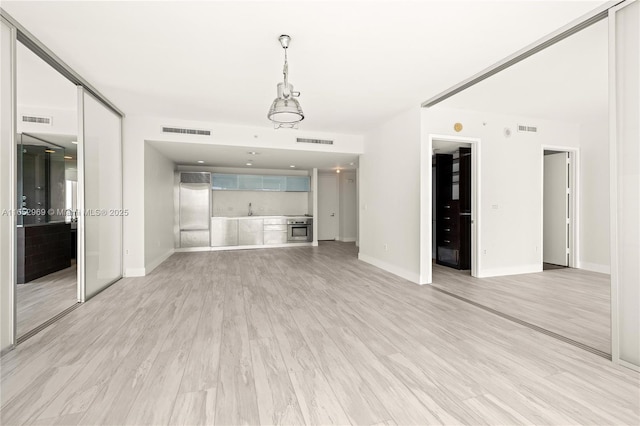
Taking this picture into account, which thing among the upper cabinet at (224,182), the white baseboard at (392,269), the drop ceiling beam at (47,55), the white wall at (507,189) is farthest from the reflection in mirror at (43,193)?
the white wall at (507,189)

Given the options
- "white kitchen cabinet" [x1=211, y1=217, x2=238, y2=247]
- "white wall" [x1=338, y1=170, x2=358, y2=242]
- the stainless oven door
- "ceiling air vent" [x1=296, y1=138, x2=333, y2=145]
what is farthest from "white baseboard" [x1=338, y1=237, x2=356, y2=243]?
"ceiling air vent" [x1=296, y1=138, x2=333, y2=145]

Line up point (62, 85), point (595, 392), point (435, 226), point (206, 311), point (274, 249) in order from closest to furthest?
point (595, 392), point (206, 311), point (62, 85), point (435, 226), point (274, 249)

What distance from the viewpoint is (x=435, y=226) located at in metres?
6.14

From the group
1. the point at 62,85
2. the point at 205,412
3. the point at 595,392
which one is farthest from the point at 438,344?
the point at 62,85

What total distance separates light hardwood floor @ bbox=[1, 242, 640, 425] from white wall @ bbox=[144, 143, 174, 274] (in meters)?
1.84

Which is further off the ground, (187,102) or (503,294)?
(187,102)

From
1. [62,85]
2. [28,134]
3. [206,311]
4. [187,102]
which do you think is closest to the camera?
[206,311]

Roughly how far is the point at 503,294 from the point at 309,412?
3379mm

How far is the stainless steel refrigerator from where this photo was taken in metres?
7.94

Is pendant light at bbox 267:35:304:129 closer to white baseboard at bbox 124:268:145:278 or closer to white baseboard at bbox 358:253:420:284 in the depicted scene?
white baseboard at bbox 358:253:420:284

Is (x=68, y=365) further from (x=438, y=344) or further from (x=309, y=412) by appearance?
(x=438, y=344)

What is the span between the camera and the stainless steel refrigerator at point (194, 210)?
794 centimetres

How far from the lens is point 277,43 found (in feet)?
9.00

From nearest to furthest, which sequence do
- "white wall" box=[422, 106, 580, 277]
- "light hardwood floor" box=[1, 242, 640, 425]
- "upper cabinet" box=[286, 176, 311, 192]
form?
"light hardwood floor" box=[1, 242, 640, 425]
"white wall" box=[422, 106, 580, 277]
"upper cabinet" box=[286, 176, 311, 192]
